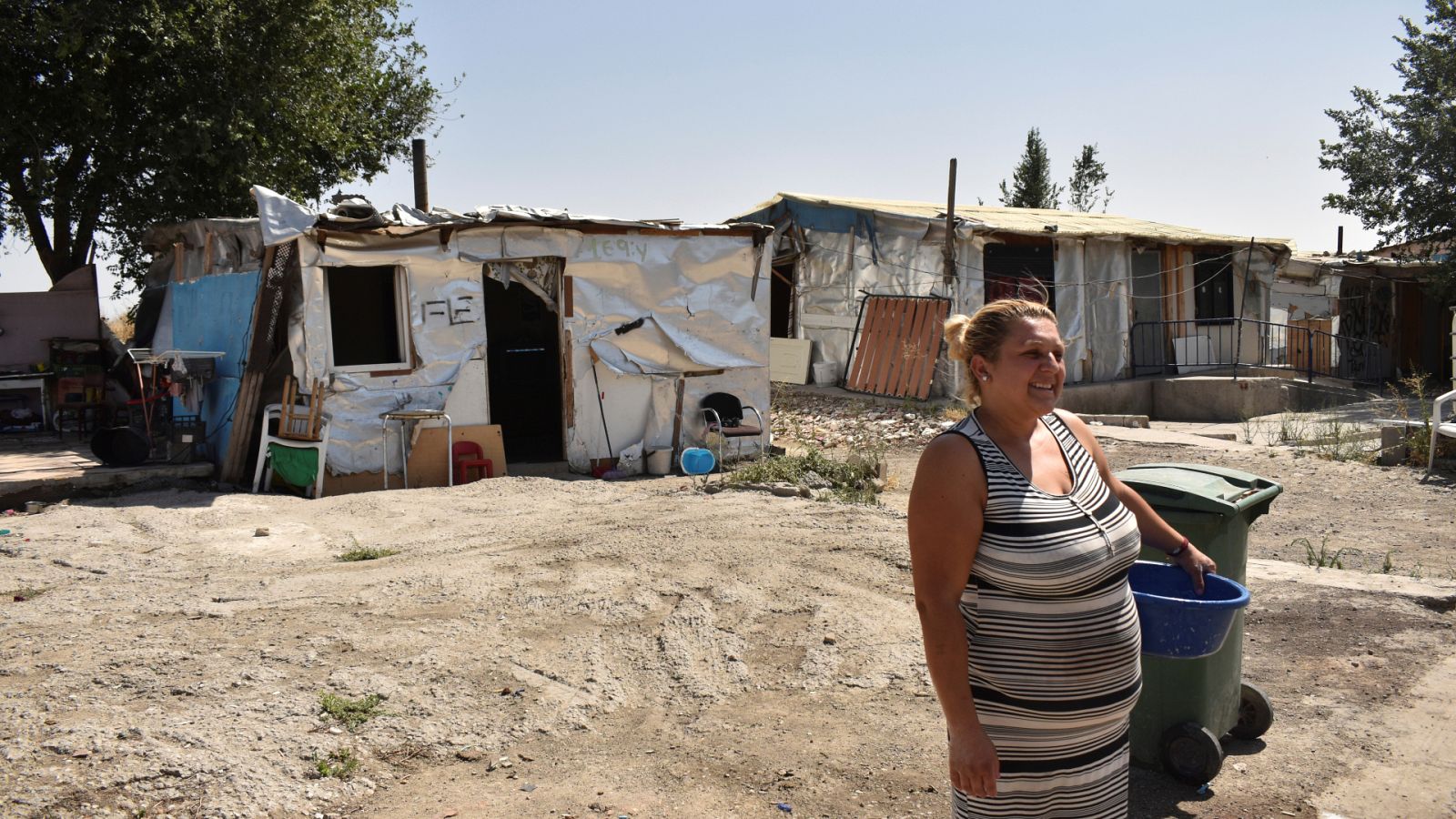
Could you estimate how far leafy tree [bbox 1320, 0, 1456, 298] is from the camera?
1783 cm

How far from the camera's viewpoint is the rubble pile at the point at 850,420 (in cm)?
1414

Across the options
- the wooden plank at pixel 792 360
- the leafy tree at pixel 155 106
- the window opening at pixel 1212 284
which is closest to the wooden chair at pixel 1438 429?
the window opening at pixel 1212 284

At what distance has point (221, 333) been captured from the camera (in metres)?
11.3

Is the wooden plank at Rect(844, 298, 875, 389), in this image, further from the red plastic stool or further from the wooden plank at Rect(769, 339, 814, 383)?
the red plastic stool

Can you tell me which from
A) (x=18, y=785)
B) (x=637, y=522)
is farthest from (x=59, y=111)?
(x=18, y=785)

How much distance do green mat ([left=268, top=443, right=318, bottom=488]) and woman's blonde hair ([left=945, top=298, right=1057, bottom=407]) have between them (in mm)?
8536

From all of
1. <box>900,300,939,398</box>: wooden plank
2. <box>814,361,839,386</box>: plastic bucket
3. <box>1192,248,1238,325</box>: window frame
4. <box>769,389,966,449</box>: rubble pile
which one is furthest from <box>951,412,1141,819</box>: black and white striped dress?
<box>1192,248,1238,325</box>: window frame

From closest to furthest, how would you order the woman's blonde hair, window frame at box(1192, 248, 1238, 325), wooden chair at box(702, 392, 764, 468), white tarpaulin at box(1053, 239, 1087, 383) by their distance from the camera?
the woman's blonde hair, wooden chair at box(702, 392, 764, 468), white tarpaulin at box(1053, 239, 1087, 383), window frame at box(1192, 248, 1238, 325)

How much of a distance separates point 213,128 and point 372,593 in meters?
11.2

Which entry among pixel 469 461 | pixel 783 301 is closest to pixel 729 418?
pixel 469 461

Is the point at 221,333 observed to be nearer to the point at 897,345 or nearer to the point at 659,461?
the point at 659,461

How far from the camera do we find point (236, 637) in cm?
527

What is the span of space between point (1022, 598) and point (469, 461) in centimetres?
898

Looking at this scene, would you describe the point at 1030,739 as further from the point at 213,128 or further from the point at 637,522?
the point at 213,128
